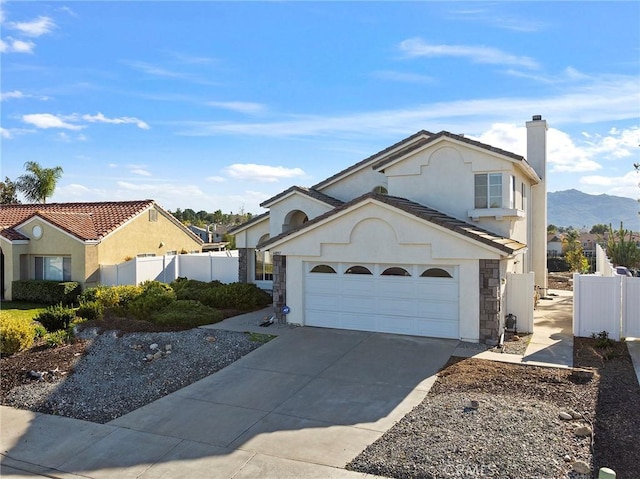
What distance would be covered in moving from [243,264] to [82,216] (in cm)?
1004

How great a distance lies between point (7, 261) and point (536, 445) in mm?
24765

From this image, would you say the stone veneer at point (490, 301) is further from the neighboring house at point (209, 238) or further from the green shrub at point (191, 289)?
the neighboring house at point (209, 238)

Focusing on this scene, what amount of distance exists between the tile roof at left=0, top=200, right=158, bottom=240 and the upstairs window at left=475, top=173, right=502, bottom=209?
57.9ft

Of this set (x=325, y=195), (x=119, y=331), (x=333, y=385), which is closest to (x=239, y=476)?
(x=333, y=385)

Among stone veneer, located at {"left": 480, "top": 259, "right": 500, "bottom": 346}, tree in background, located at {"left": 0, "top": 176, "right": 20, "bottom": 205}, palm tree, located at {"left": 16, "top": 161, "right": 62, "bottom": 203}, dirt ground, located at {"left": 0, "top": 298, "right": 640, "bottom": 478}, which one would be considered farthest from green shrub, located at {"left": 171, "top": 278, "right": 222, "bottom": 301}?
tree in background, located at {"left": 0, "top": 176, "right": 20, "bottom": 205}

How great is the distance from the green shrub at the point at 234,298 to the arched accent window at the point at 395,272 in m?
6.24

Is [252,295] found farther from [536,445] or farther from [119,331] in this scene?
[536,445]

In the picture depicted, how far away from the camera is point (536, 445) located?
6.96m

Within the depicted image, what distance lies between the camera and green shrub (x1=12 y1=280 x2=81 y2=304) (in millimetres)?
22484

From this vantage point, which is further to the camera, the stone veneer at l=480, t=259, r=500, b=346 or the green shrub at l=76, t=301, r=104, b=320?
the green shrub at l=76, t=301, r=104, b=320

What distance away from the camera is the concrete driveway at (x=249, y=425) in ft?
23.3

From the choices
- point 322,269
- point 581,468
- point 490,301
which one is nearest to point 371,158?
point 322,269

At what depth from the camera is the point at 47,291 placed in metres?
22.6

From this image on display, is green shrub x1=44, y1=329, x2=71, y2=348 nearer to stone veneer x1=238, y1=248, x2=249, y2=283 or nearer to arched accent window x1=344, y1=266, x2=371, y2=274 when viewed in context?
arched accent window x1=344, y1=266, x2=371, y2=274
